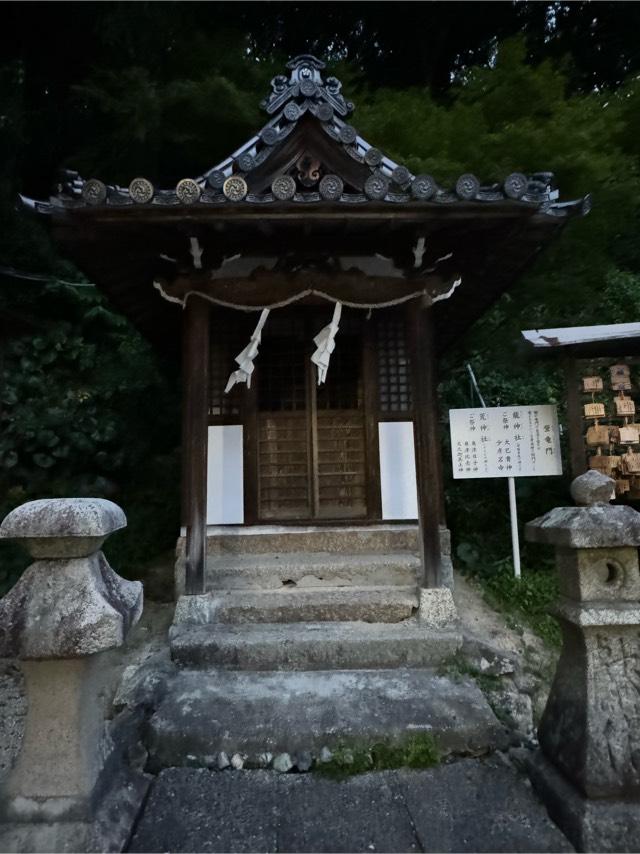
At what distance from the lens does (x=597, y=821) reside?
7.65ft

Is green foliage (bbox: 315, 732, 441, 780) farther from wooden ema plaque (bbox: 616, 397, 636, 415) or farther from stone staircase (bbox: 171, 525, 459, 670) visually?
wooden ema plaque (bbox: 616, 397, 636, 415)

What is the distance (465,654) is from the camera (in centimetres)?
424

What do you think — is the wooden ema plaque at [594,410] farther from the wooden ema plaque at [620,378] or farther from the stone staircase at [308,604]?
the stone staircase at [308,604]

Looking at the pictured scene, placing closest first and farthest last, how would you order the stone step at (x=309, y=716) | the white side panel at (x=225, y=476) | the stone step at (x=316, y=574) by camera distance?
the stone step at (x=309, y=716), the stone step at (x=316, y=574), the white side panel at (x=225, y=476)

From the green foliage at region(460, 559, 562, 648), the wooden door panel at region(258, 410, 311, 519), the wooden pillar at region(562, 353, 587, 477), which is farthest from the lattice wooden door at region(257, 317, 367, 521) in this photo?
the wooden pillar at region(562, 353, 587, 477)

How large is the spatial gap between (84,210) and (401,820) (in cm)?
469

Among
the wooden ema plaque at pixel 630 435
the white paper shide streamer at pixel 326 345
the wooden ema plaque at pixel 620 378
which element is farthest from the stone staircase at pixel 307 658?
the wooden ema plaque at pixel 620 378

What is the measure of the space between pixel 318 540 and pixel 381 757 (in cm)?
279

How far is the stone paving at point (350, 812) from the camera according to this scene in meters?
2.44

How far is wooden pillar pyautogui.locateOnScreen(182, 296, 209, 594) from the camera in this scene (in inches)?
183

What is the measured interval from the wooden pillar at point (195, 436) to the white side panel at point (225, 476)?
2.68ft

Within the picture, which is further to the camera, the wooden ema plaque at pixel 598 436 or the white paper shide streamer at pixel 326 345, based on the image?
the wooden ema plaque at pixel 598 436

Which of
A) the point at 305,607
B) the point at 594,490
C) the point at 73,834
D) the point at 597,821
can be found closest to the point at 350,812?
the point at 597,821

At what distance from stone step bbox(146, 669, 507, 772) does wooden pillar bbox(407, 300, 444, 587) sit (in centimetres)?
106
